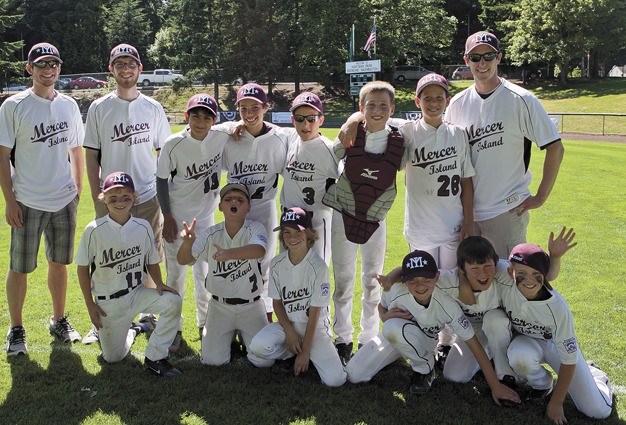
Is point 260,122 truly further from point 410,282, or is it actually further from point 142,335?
point 142,335

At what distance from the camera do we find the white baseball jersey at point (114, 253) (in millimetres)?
4379

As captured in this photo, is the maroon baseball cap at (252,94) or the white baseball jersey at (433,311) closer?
the white baseball jersey at (433,311)

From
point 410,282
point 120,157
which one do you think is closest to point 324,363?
point 410,282

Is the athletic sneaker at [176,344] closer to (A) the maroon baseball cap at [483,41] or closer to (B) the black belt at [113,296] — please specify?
(B) the black belt at [113,296]

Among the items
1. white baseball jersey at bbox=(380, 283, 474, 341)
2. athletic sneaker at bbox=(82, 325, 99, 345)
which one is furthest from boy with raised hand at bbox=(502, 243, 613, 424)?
athletic sneaker at bbox=(82, 325, 99, 345)

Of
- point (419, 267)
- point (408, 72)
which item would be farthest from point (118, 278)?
point (408, 72)

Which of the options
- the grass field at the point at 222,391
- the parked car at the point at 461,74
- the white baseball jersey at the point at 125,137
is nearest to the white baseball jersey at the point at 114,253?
the white baseball jersey at the point at 125,137

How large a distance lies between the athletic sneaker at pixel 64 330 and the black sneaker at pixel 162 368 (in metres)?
1.07

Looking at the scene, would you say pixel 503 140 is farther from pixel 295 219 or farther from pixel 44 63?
pixel 44 63

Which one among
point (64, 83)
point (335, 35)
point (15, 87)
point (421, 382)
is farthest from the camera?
point (64, 83)

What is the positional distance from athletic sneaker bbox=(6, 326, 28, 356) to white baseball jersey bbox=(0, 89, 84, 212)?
1.09 meters

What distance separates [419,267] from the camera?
3.87m

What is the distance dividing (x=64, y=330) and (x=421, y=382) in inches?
128

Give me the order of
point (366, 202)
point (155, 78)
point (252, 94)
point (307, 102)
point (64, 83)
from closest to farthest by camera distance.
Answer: point (366, 202)
point (307, 102)
point (252, 94)
point (64, 83)
point (155, 78)
